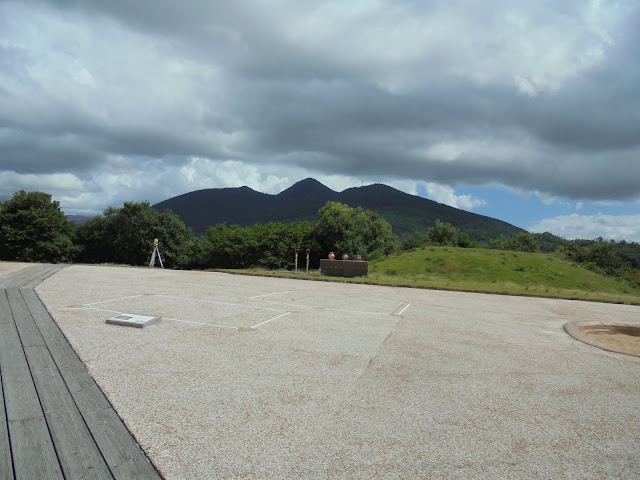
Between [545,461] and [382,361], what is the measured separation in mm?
2651

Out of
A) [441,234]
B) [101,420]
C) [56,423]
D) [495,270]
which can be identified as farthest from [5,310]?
[441,234]

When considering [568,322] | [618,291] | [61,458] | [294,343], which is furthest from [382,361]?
[618,291]

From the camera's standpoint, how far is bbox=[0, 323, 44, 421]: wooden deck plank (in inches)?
138

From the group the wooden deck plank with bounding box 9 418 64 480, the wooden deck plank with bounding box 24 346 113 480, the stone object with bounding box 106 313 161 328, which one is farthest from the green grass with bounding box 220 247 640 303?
the wooden deck plank with bounding box 9 418 64 480

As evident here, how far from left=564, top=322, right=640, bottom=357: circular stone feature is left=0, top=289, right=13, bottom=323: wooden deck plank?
10517 millimetres

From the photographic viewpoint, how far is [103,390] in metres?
4.11

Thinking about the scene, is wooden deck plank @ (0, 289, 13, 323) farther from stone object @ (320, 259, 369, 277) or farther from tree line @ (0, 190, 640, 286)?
tree line @ (0, 190, 640, 286)

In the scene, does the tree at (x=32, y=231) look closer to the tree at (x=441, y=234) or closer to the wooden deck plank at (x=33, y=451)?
the wooden deck plank at (x=33, y=451)

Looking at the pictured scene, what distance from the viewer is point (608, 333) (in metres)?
9.82

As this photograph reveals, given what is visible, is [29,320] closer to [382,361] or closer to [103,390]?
[103,390]

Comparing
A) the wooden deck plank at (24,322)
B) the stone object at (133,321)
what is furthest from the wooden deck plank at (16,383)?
the stone object at (133,321)

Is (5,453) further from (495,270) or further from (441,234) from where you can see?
(441,234)

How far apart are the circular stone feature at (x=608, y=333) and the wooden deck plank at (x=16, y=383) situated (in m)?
8.89

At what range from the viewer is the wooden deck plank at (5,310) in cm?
676
